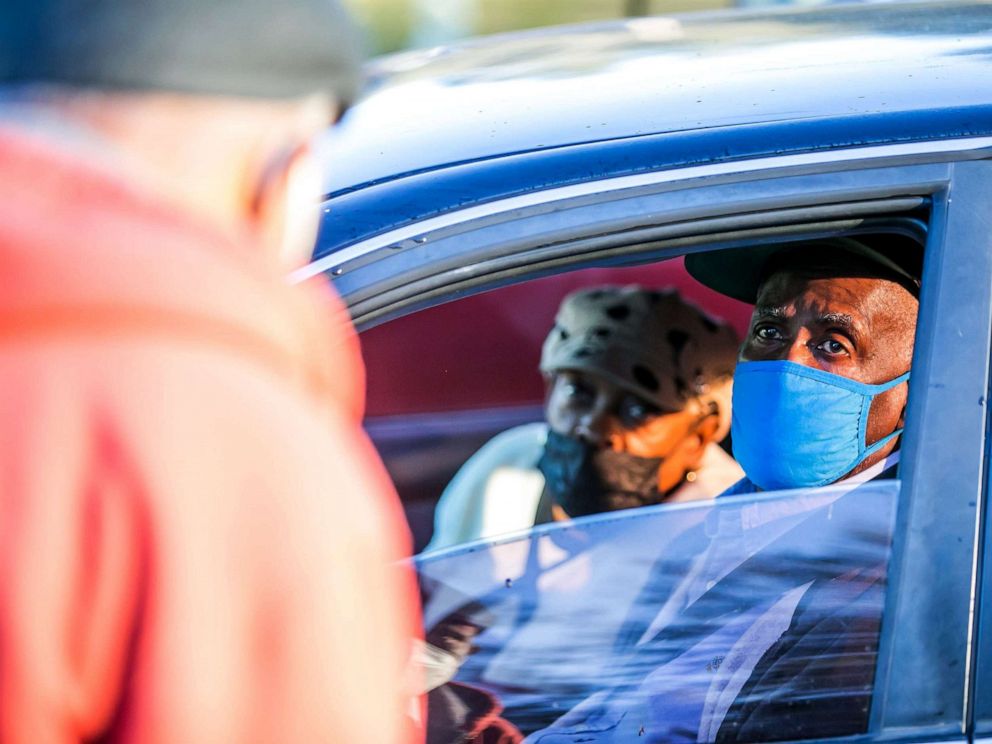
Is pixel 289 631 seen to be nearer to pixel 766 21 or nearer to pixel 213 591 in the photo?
pixel 213 591

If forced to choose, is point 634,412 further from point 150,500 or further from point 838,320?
point 150,500

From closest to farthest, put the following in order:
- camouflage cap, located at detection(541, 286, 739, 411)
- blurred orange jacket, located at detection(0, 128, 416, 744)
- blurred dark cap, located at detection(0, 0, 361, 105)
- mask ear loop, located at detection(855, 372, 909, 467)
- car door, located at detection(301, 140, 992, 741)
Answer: blurred orange jacket, located at detection(0, 128, 416, 744), blurred dark cap, located at detection(0, 0, 361, 105), car door, located at detection(301, 140, 992, 741), mask ear loop, located at detection(855, 372, 909, 467), camouflage cap, located at detection(541, 286, 739, 411)

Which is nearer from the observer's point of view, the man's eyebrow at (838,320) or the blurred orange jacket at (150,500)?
the blurred orange jacket at (150,500)

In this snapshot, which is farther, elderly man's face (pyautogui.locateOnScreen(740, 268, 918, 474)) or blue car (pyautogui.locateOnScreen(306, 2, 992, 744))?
elderly man's face (pyautogui.locateOnScreen(740, 268, 918, 474))

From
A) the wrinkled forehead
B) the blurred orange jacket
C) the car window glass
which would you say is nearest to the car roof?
the wrinkled forehead

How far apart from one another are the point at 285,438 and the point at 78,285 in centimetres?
16

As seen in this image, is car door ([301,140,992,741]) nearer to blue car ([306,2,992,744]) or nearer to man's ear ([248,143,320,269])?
blue car ([306,2,992,744])

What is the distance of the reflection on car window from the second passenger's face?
117cm

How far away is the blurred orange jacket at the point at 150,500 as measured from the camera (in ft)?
2.51

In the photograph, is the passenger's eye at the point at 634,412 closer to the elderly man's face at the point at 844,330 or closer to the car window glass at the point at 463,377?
the car window glass at the point at 463,377

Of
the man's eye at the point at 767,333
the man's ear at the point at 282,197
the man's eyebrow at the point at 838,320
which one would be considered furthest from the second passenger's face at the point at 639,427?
the man's ear at the point at 282,197

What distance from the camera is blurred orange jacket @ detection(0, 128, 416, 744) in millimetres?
764

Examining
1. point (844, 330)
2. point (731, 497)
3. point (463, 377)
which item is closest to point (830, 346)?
point (844, 330)

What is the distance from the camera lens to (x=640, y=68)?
198cm
